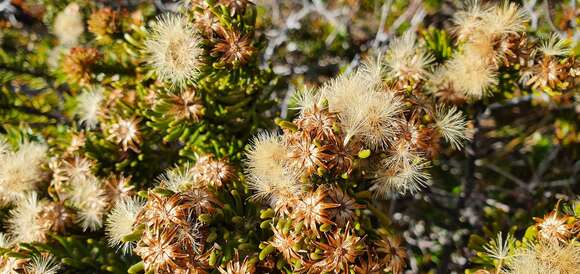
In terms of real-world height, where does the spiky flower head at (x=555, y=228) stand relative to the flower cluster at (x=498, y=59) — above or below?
below

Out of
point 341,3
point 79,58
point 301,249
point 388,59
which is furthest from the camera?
point 341,3

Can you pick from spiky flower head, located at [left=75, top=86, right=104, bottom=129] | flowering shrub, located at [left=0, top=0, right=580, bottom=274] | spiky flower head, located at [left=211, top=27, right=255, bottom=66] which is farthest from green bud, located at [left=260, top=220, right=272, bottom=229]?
spiky flower head, located at [left=75, top=86, right=104, bottom=129]

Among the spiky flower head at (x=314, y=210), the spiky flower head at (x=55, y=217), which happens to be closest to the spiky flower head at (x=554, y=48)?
the spiky flower head at (x=314, y=210)

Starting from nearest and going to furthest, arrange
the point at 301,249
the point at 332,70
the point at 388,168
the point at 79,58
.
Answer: the point at 301,249 → the point at 388,168 → the point at 79,58 → the point at 332,70

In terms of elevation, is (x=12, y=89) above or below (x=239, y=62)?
below

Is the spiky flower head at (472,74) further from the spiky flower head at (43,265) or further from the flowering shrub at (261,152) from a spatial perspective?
the spiky flower head at (43,265)

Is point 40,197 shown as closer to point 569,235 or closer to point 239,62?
point 239,62

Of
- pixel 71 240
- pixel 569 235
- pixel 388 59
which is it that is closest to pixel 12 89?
pixel 71 240

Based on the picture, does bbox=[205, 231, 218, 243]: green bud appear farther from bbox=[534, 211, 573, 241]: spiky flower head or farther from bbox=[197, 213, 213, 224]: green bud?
bbox=[534, 211, 573, 241]: spiky flower head

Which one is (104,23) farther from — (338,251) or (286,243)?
(338,251)
